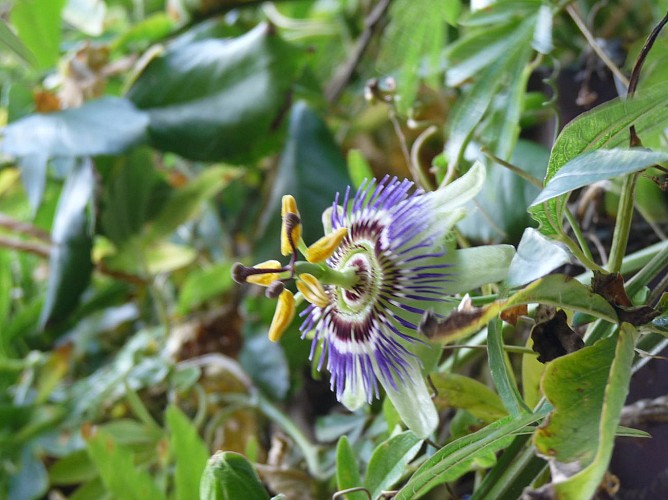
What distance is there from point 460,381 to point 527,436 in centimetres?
8

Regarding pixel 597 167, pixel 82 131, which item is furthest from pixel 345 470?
pixel 82 131

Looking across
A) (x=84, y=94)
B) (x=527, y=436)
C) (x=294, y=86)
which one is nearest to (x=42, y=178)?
(x=84, y=94)

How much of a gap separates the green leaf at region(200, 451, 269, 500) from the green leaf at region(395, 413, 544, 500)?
97 mm

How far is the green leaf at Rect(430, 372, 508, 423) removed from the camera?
1.56 feet

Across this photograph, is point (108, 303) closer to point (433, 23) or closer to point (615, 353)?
point (433, 23)

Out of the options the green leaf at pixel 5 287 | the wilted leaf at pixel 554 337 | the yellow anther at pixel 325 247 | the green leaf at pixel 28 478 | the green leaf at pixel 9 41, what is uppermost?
the green leaf at pixel 9 41

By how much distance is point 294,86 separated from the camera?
925 millimetres

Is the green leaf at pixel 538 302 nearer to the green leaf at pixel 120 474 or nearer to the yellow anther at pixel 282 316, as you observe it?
the yellow anther at pixel 282 316

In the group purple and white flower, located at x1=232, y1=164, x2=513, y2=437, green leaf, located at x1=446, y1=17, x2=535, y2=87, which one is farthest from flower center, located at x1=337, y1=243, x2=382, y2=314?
green leaf, located at x1=446, y1=17, x2=535, y2=87

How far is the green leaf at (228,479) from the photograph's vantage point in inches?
16.6

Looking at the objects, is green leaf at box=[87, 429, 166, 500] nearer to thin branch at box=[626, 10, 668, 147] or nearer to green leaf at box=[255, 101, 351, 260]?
green leaf at box=[255, 101, 351, 260]

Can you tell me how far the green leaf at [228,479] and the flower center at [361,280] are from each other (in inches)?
4.5

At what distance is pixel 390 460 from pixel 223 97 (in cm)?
55

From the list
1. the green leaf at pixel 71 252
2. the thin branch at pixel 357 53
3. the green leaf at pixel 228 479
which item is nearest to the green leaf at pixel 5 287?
the green leaf at pixel 71 252
